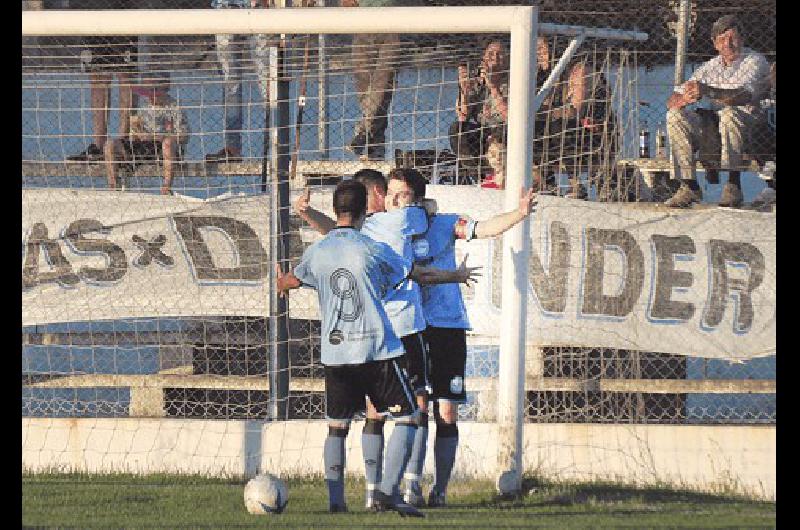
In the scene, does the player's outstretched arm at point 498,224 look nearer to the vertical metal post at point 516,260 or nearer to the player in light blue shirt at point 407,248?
the player in light blue shirt at point 407,248

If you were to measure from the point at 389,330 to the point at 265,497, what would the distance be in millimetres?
1079

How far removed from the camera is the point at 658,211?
10961mm

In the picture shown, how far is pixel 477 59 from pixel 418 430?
3.20 meters

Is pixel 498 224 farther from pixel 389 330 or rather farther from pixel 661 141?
pixel 661 141

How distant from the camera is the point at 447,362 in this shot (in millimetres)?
9648

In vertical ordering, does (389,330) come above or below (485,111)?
below

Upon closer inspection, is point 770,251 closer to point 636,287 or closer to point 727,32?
point 636,287

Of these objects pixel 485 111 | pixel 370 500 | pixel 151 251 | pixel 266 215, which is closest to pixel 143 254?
pixel 151 251

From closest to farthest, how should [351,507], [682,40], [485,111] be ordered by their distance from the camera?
1. [351,507]
2. [485,111]
3. [682,40]

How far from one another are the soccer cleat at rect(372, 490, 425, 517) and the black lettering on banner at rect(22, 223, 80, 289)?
3446mm

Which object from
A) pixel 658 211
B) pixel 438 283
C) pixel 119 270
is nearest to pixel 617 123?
pixel 658 211

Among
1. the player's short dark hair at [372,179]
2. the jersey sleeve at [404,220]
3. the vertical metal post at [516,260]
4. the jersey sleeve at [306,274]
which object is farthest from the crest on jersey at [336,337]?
the vertical metal post at [516,260]

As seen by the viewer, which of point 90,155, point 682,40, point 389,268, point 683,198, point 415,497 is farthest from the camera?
point 90,155

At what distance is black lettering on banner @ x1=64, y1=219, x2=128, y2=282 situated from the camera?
11484 mm
